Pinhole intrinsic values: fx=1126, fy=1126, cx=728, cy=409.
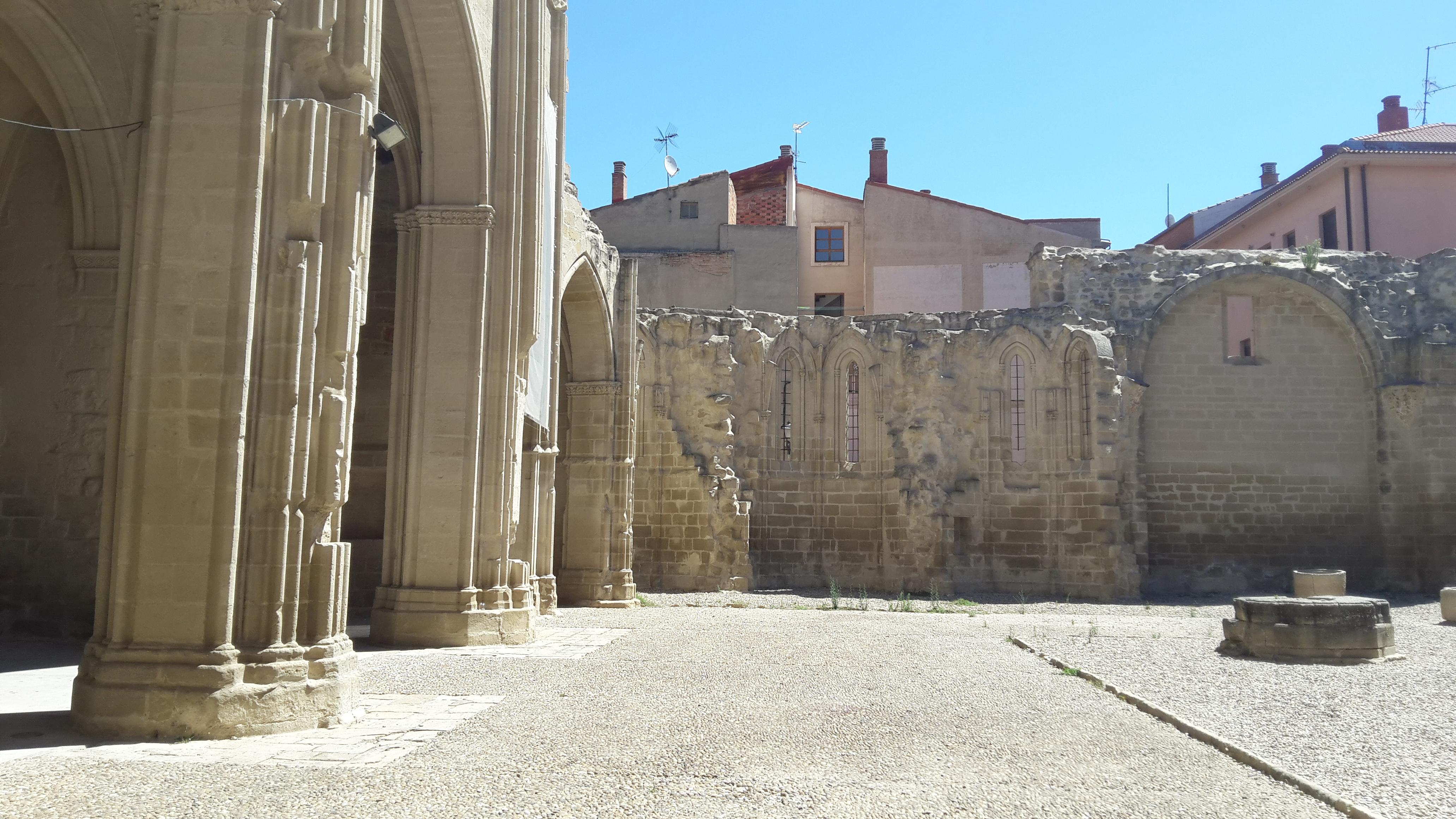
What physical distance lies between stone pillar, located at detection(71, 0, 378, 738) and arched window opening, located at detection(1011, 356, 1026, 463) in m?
15.6

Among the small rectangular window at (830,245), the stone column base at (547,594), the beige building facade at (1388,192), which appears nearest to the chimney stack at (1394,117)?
the beige building facade at (1388,192)

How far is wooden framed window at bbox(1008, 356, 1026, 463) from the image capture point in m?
20.2

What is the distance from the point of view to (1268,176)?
3553 centimetres

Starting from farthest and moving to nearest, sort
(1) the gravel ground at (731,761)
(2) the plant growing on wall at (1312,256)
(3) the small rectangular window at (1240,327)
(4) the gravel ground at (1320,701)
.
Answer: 1. (3) the small rectangular window at (1240,327)
2. (2) the plant growing on wall at (1312,256)
3. (4) the gravel ground at (1320,701)
4. (1) the gravel ground at (731,761)

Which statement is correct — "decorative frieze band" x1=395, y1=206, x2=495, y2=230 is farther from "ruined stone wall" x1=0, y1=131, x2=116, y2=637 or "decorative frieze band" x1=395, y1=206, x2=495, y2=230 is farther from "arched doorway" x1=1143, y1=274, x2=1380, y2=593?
"arched doorway" x1=1143, y1=274, x2=1380, y2=593

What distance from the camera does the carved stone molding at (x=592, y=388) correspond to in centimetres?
1695

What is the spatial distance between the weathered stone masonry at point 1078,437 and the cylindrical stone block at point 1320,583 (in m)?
3.02

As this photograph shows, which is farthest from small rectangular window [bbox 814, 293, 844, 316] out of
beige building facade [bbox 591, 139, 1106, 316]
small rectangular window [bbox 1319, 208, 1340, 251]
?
small rectangular window [bbox 1319, 208, 1340, 251]

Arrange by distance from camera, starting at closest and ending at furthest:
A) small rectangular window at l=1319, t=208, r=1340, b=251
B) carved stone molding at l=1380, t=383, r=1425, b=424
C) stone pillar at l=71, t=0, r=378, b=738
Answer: stone pillar at l=71, t=0, r=378, b=738 → carved stone molding at l=1380, t=383, r=1425, b=424 → small rectangular window at l=1319, t=208, r=1340, b=251

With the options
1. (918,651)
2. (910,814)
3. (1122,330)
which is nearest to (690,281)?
(1122,330)

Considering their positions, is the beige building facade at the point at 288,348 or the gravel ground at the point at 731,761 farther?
the beige building facade at the point at 288,348

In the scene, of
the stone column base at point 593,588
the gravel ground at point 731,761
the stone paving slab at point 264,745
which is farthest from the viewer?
the stone column base at point 593,588

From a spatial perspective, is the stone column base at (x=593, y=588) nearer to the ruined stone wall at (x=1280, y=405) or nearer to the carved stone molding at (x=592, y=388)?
the carved stone molding at (x=592, y=388)

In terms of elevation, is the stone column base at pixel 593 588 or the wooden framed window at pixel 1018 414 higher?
the wooden framed window at pixel 1018 414
